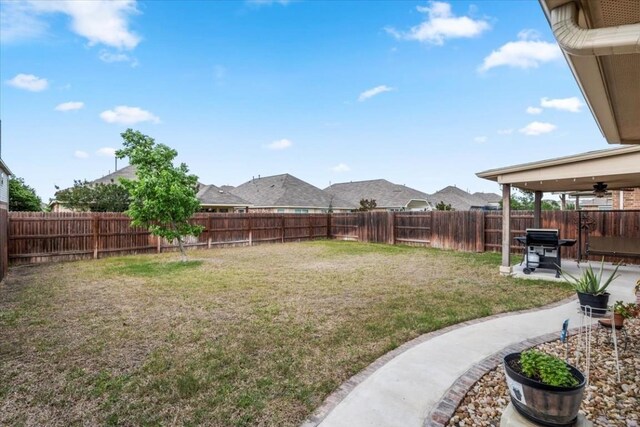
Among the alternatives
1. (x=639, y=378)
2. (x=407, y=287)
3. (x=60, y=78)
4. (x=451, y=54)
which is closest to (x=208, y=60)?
(x=60, y=78)

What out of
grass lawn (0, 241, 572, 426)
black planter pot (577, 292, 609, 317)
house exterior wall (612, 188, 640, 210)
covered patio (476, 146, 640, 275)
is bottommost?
grass lawn (0, 241, 572, 426)

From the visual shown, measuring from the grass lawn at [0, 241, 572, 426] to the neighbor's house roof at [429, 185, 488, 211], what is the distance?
32037 mm

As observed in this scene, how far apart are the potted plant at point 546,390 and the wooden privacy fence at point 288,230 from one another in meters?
9.59

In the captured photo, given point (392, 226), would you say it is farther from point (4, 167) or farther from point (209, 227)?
point (4, 167)

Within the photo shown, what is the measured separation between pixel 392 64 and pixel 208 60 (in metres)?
8.10

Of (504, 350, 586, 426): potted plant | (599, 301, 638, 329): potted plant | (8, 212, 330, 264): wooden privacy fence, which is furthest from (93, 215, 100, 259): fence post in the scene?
(599, 301, 638, 329): potted plant

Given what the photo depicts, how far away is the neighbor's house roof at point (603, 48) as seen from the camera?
1.88 metres

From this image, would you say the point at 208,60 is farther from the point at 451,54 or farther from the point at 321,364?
the point at 321,364

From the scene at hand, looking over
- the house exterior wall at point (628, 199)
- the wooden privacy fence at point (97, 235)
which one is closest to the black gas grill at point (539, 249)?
the house exterior wall at point (628, 199)

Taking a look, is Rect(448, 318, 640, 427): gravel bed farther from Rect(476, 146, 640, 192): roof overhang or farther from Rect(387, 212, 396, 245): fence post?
Rect(387, 212, 396, 245): fence post

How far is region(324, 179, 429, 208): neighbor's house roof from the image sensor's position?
33.6m

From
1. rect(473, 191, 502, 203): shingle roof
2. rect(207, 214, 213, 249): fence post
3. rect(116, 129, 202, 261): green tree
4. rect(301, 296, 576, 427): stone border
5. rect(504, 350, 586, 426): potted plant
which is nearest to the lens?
rect(504, 350, 586, 426): potted plant

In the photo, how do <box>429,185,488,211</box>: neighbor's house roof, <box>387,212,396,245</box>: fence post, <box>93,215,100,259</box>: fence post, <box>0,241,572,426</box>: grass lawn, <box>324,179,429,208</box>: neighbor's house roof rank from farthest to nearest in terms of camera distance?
<box>429,185,488,211</box>: neighbor's house roof
<box>324,179,429,208</box>: neighbor's house roof
<box>387,212,396,245</box>: fence post
<box>93,215,100,259</box>: fence post
<box>0,241,572,426</box>: grass lawn

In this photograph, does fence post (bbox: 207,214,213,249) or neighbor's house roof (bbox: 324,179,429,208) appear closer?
fence post (bbox: 207,214,213,249)
